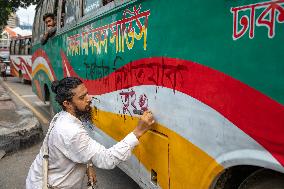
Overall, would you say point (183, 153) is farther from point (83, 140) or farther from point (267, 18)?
point (267, 18)

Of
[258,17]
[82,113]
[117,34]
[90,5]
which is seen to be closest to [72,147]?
[82,113]

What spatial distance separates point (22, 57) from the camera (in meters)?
18.7

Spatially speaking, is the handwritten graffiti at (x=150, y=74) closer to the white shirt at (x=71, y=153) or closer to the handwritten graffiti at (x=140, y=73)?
the handwritten graffiti at (x=140, y=73)

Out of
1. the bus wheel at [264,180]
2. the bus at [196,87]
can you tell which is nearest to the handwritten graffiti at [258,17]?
the bus at [196,87]

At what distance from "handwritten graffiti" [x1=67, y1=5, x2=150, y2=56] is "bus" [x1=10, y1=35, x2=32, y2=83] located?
13007 mm

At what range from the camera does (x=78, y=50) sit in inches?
207

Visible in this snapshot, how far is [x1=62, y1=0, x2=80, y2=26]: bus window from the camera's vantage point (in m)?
5.21

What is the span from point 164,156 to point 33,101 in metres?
10.4

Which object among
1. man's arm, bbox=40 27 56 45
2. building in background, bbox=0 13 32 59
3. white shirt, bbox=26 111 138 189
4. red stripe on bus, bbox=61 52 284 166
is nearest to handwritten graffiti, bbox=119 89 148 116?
red stripe on bus, bbox=61 52 284 166

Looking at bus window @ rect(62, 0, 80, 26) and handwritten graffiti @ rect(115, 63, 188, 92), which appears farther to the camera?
bus window @ rect(62, 0, 80, 26)

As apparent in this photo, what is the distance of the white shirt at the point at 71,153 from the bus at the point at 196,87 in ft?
1.36

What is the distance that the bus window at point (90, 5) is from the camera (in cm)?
430

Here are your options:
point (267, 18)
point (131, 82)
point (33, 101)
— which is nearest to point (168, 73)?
point (131, 82)

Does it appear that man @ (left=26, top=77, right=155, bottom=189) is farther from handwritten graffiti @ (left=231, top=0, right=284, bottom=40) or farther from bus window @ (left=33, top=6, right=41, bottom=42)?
bus window @ (left=33, top=6, right=41, bottom=42)
